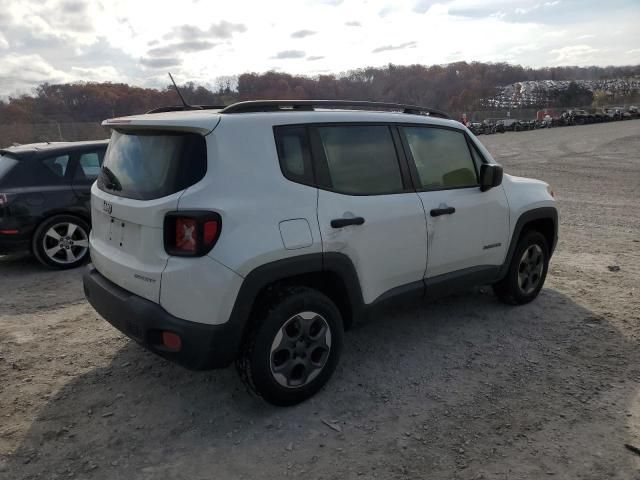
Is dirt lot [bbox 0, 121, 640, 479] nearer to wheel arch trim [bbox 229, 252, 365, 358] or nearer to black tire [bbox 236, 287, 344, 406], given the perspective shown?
black tire [bbox 236, 287, 344, 406]

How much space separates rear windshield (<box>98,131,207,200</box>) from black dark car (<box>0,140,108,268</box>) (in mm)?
3110

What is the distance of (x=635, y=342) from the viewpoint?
407 cm

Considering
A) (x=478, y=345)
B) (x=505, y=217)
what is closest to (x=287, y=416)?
(x=478, y=345)

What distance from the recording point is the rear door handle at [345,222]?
10.5 ft

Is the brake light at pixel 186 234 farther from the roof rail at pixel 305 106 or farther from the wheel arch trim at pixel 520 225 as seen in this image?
the wheel arch trim at pixel 520 225

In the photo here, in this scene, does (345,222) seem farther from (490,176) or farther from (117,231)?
(490,176)

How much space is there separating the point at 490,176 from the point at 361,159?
1235 millimetres

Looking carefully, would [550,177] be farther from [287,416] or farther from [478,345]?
[287,416]

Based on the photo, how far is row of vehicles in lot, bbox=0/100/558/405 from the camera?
2.82 meters

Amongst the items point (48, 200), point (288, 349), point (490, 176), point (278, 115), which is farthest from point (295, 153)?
point (48, 200)

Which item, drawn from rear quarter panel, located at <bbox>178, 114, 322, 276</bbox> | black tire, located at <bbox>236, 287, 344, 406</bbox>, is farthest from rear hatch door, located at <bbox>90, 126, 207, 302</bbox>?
black tire, located at <bbox>236, 287, 344, 406</bbox>

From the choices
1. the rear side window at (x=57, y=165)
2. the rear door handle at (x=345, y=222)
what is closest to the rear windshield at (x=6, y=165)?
the rear side window at (x=57, y=165)

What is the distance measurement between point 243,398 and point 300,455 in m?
0.70

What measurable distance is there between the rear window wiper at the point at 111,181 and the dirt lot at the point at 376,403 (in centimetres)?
133
